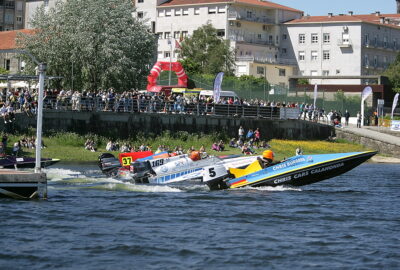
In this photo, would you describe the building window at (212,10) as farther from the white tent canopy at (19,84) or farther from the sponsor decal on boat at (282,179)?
the sponsor decal on boat at (282,179)

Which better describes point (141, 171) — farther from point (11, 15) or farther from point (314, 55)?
point (11, 15)

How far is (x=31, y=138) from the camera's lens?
50.1m

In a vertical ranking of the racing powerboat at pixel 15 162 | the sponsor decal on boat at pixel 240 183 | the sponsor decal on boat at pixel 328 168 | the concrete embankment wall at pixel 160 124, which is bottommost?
the sponsor decal on boat at pixel 240 183

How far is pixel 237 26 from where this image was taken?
113m

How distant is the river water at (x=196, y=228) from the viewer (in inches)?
797

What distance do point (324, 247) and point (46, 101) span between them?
33989mm

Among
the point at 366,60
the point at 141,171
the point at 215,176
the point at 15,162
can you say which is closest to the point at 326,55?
the point at 366,60

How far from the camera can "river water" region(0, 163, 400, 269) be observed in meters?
20.2

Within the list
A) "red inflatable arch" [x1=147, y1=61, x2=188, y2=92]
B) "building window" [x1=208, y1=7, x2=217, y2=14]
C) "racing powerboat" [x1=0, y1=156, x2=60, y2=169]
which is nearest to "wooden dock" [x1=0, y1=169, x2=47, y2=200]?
"racing powerboat" [x1=0, y1=156, x2=60, y2=169]

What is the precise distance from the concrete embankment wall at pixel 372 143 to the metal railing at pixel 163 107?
13.5 ft

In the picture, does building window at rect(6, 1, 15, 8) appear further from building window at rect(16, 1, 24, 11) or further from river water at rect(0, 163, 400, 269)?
river water at rect(0, 163, 400, 269)

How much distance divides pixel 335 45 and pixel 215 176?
8599cm

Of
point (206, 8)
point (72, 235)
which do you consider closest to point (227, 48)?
point (206, 8)

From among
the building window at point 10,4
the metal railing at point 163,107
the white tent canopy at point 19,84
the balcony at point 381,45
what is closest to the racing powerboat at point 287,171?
the metal railing at point 163,107
